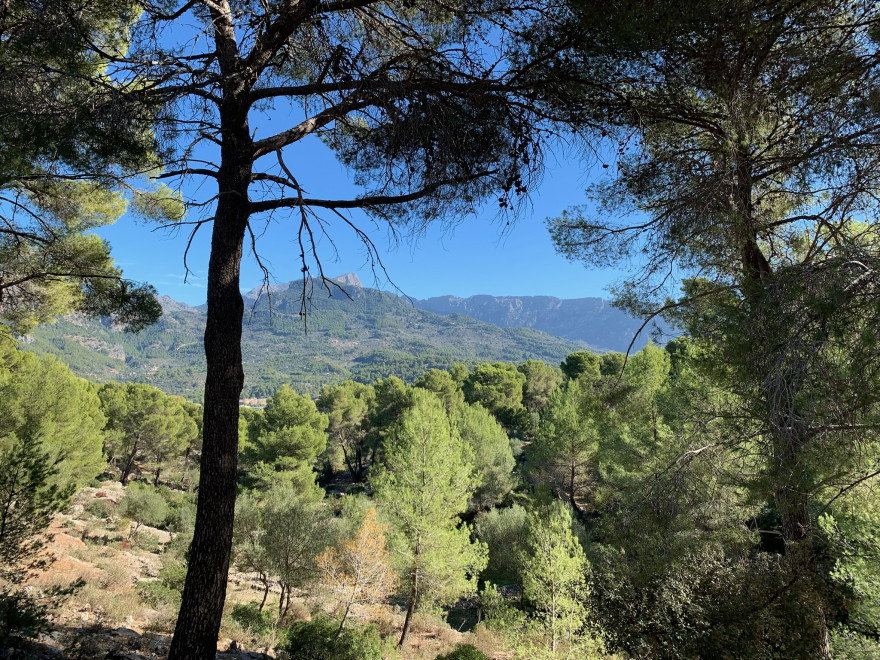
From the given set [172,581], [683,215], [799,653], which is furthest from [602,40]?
[172,581]

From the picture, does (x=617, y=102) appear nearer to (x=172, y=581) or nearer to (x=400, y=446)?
(x=400, y=446)

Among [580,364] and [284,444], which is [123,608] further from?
[580,364]

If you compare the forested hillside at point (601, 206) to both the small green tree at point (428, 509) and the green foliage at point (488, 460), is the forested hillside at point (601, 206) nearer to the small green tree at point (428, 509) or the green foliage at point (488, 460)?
the small green tree at point (428, 509)

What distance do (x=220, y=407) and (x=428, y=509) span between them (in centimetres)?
928

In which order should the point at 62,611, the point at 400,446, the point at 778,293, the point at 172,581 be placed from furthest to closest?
the point at 400,446, the point at 172,581, the point at 62,611, the point at 778,293

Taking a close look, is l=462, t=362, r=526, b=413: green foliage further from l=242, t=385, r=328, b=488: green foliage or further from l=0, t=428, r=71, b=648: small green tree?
l=0, t=428, r=71, b=648: small green tree

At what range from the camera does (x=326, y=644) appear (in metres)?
6.88

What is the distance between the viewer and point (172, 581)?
31.1 feet

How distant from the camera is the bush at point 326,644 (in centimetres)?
665

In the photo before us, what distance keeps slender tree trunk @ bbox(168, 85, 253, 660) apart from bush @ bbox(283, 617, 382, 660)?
5043mm

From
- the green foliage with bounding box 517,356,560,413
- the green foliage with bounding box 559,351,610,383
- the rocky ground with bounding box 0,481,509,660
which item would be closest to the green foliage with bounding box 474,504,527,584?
the rocky ground with bounding box 0,481,509,660

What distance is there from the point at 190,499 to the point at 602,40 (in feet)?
85.7

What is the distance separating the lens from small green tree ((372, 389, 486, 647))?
34.9ft

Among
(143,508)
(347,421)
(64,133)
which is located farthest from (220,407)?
(347,421)
